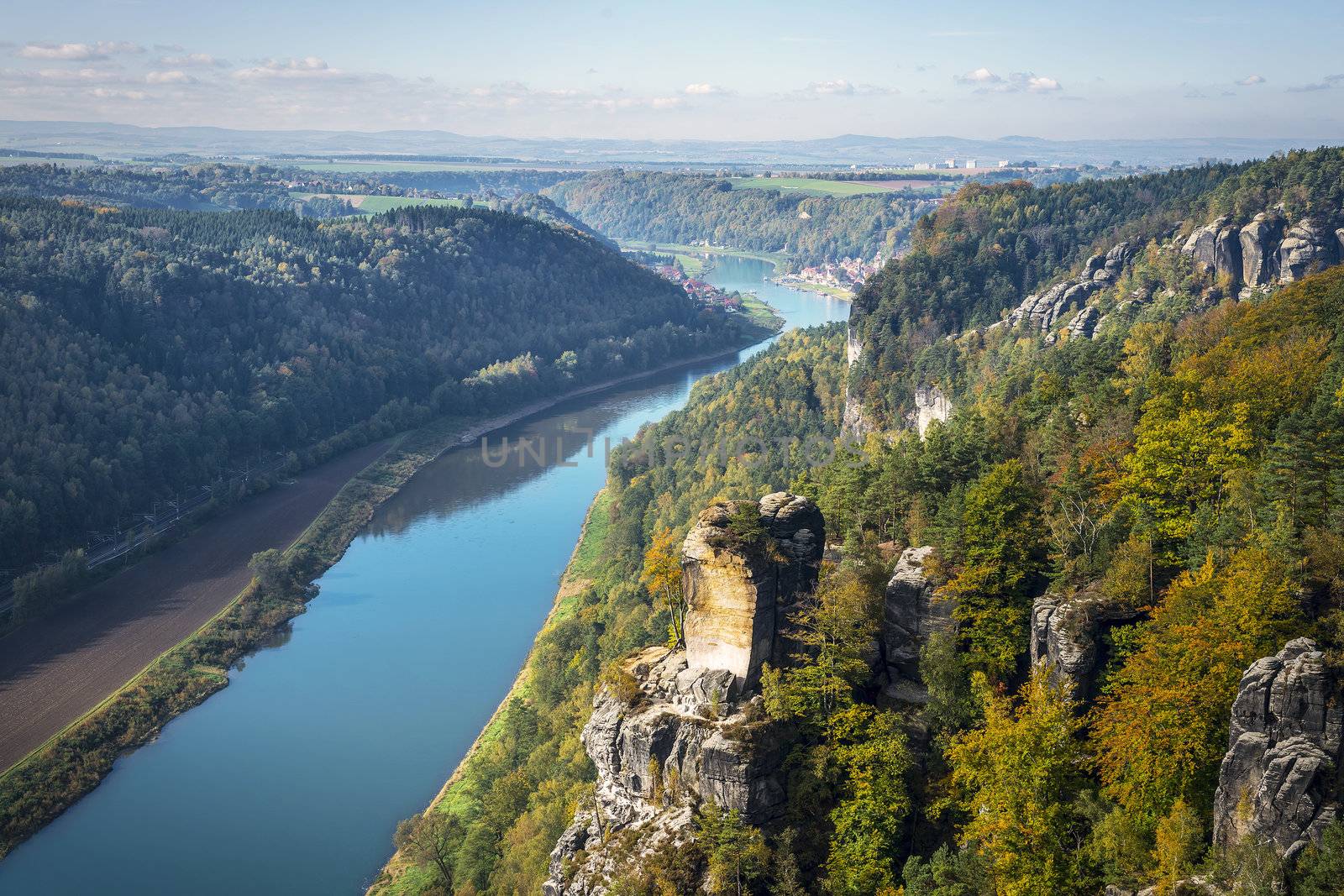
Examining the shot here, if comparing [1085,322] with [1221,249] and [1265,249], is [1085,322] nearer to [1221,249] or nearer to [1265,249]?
[1221,249]

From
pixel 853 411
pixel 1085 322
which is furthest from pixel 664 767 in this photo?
pixel 853 411

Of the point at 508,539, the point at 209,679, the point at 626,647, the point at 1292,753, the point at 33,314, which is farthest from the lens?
the point at 33,314

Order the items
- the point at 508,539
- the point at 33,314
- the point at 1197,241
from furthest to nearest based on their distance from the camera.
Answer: the point at 33,314, the point at 508,539, the point at 1197,241

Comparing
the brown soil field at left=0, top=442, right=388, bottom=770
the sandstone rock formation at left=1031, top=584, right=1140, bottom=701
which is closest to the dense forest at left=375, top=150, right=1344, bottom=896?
the sandstone rock formation at left=1031, top=584, right=1140, bottom=701

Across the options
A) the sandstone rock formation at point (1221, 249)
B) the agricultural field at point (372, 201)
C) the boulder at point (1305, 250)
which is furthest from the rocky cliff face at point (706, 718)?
the agricultural field at point (372, 201)

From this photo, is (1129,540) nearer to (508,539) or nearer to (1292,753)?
(1292,753)

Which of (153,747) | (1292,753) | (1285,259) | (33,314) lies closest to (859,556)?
(1292,753)

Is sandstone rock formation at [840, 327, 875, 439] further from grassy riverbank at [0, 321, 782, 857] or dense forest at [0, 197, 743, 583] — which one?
dense forest at [0, 197, 743, 583]
